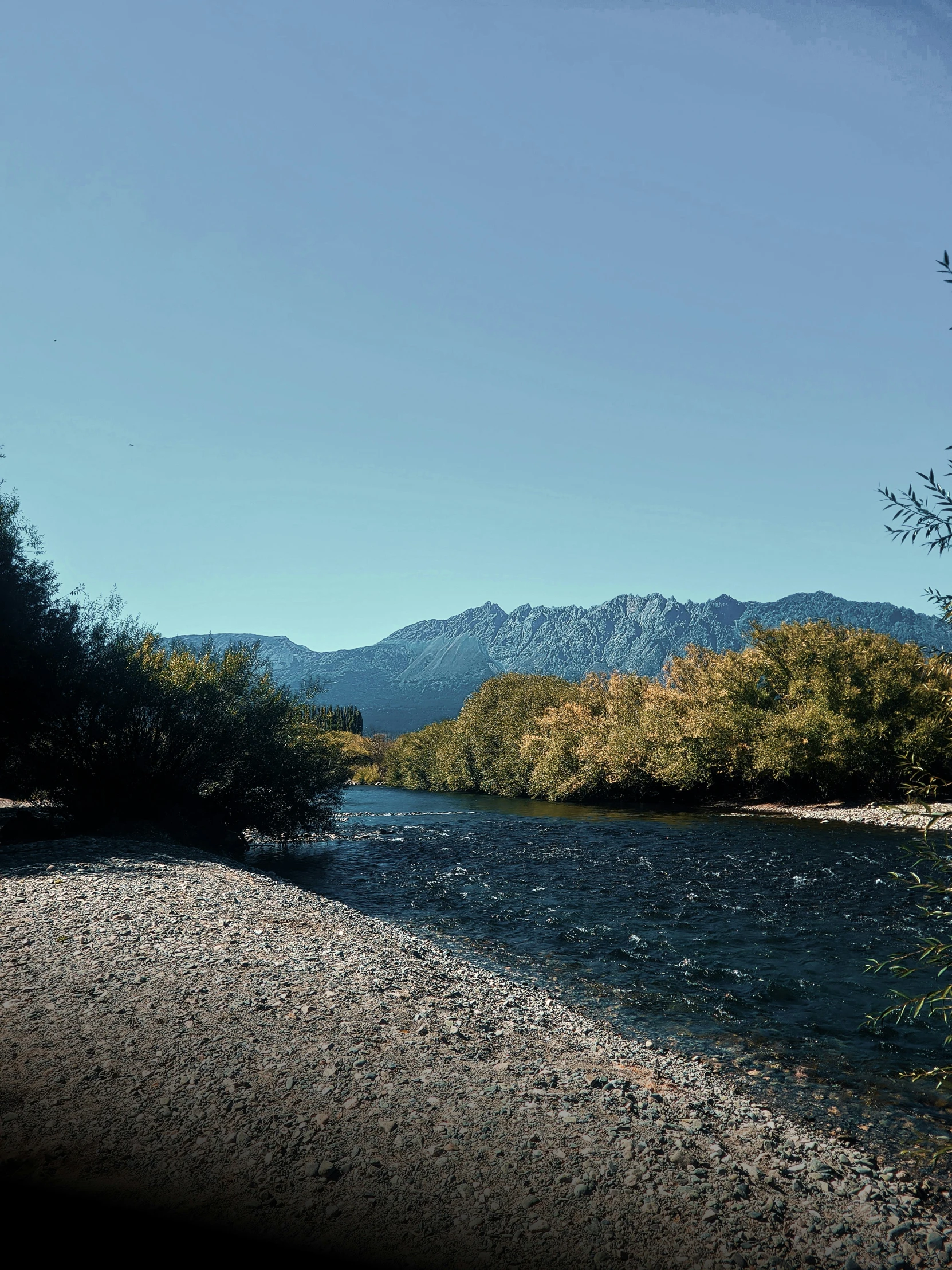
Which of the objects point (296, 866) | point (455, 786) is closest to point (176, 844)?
point (296, 866)

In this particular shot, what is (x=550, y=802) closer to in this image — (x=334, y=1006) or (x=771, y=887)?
(x=771, y=887)

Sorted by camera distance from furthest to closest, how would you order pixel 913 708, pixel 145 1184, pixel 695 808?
pixel 695 808 < pixel 913 708 < pixel 145 1184

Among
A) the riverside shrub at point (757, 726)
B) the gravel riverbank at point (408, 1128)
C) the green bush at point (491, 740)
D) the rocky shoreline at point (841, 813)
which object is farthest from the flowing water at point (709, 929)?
the green bush at point (491, 740)

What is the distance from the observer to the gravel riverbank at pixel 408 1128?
23.2ft

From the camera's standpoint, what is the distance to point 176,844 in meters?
33.1

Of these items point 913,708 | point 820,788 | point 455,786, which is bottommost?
point 455,786

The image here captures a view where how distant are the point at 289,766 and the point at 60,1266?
37277mm

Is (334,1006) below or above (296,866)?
above

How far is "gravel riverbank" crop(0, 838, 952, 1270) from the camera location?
706 cm

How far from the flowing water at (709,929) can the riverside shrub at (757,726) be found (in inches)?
477

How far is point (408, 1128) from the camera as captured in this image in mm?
8664

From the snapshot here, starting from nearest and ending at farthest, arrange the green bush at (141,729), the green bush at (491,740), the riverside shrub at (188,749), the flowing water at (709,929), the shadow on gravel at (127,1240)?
1. the shadow on gravel at (127,1240)
2. the flowing water at (709,929)
3. the green bush at (141,729)
4. the riverside shrub at (188,749)
5. the green bush at (491,740)

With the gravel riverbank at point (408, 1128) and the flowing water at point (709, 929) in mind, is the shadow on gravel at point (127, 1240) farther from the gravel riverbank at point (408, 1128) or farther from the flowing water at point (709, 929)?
the flowing water at point (709, 929)

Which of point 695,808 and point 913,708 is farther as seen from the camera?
point 695,808
